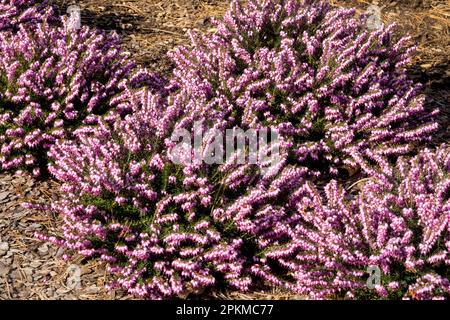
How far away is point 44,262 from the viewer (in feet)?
14.4

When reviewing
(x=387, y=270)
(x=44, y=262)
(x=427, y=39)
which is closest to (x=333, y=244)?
(x=387, y=270)

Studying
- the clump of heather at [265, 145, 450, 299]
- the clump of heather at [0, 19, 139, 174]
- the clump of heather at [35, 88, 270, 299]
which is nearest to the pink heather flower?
the clump of heather at [0, 19, 139, 174]

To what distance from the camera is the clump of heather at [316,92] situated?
5102 mm

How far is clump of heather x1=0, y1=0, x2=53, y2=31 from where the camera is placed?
240 inches

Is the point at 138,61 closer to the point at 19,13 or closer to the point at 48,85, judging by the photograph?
the point at 19,13

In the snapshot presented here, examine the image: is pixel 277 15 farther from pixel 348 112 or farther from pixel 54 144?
pixel 54 144

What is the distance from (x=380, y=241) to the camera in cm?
397

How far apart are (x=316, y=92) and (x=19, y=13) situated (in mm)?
3089

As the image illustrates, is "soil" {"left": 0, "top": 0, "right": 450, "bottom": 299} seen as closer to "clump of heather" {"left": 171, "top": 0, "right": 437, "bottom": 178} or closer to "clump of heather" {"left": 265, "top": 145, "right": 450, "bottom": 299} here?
"clump of heather" {"left": 265, "top": 145, "right": 450, "bottom": 299}

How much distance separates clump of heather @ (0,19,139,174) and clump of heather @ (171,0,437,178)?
678 millimetres

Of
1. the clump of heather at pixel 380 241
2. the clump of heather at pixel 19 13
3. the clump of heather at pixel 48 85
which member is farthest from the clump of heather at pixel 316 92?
the clump of heather at pixel 19 13

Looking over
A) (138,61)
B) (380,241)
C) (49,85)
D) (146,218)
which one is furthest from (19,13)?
(380,241)
